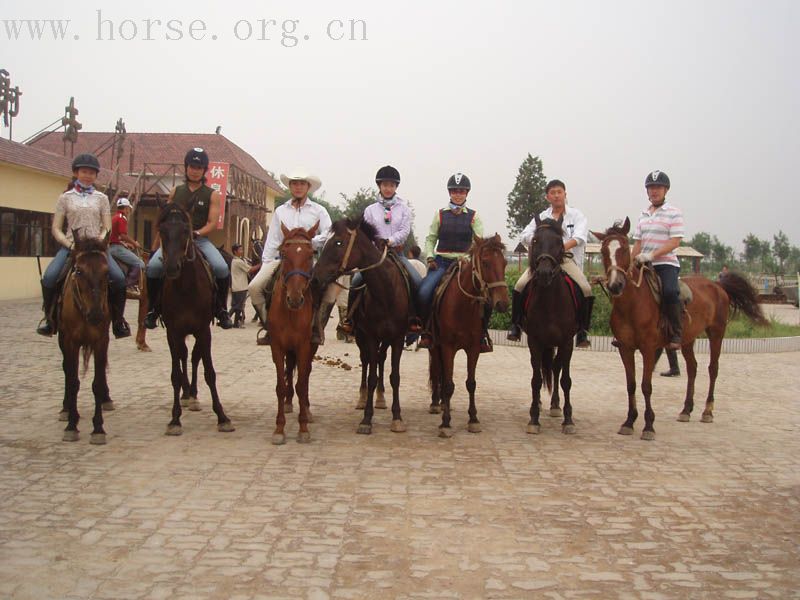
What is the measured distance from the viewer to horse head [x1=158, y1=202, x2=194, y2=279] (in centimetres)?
786

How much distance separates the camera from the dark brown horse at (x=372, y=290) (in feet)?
26.6

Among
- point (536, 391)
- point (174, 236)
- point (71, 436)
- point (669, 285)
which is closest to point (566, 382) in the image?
point (536, 391)

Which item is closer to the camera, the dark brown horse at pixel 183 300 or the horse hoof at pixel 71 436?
the horse hoof at pixel 71 436

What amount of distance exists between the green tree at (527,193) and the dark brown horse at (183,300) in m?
54.4

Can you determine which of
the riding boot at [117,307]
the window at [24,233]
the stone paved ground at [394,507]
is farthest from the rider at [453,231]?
the window at [24,233]

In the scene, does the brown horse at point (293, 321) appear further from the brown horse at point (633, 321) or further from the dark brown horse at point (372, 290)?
the brown horse at point (633, 321)

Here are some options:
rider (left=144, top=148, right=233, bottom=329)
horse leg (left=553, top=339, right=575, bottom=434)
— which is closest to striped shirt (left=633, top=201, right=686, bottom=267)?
horse leg (left=553, top=339, right=575, bottom=434)

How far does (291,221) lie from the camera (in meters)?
8.98

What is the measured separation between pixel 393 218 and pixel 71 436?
4.51 metres

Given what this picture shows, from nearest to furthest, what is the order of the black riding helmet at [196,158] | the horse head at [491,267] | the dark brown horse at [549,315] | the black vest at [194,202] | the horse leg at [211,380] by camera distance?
the horse head at [491,267] → the dark brown horse at [549,315] → the horse leg at [211,380] → the black riding helmet at [196,158] → the black vest at [194,202]

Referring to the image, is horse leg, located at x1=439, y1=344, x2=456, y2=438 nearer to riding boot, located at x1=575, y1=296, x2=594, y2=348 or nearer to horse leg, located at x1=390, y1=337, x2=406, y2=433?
horse leg, located at x1=390, y1=337, x2=406, y2=433

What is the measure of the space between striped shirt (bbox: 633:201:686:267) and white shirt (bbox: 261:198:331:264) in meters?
4.04

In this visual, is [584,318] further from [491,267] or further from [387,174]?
[387,174]

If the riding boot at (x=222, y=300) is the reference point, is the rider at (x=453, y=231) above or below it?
above
